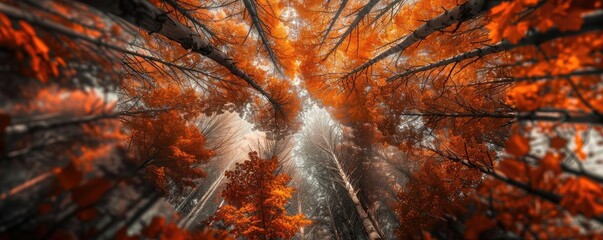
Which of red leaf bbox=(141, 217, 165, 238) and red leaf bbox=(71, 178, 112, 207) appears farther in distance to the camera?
red leaf bbox=(141, 217, 165, 238)

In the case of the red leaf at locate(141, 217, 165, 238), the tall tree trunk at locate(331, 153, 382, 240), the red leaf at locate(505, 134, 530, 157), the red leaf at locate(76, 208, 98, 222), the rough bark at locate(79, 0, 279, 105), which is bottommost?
the red leaf at locate(76, 208, 98, 222)

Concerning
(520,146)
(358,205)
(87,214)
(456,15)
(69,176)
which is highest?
(358,205)

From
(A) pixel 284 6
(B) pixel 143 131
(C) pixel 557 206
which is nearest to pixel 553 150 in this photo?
(C) pixel 557 206

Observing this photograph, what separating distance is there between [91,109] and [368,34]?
6.77 meters

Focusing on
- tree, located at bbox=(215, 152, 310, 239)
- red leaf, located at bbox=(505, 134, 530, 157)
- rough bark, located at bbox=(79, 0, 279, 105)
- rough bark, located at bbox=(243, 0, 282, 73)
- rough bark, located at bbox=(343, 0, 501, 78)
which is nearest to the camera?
red leaf, located at bbox=(505, 134, 530, 157)

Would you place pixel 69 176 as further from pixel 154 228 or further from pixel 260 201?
pixel 260 201

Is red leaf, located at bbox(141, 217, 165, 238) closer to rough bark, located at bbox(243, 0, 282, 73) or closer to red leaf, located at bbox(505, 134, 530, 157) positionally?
red leaf, located at bbox(505, 134, 530, 157)

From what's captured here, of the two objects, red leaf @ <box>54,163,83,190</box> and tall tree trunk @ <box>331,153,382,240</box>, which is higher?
tall tree trunk @ <box>331,153,382,240</box>

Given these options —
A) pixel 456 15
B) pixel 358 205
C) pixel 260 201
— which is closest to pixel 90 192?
pixel 456 15

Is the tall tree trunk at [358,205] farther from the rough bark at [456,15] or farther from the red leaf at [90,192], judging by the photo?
the red leaf at [90,192]

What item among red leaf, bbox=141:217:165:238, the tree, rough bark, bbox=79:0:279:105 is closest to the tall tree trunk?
the tree

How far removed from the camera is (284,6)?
23.3ft

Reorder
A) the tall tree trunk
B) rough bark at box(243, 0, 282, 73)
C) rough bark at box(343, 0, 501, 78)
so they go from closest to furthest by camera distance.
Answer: rough bark at box(343, 0, 501, 78)
rough bark at box(243, 0, 282, 73)
the tall tree trunk

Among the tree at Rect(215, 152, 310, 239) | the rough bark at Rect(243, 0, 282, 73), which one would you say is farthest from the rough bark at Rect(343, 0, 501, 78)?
the tree at Rect(215, 152, 310, 239)
